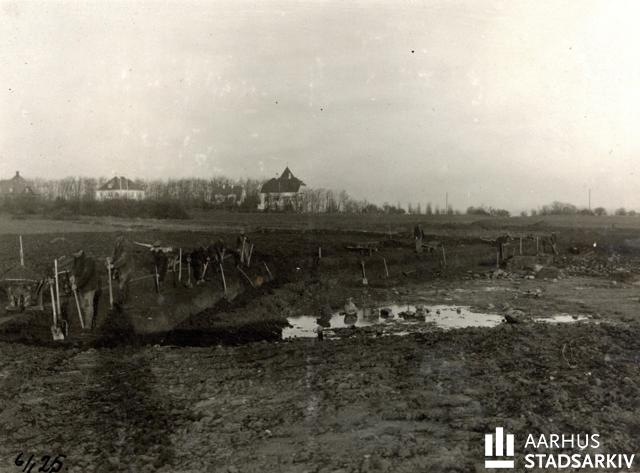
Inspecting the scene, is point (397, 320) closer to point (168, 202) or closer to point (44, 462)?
point (44, 462)

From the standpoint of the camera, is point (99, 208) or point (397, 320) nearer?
point (397, 320)

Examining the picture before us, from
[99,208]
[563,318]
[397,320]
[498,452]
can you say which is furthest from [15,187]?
[498,452]

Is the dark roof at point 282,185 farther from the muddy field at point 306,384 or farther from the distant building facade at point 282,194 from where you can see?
the muddy field at point 306,384

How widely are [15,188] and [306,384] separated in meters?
45.3

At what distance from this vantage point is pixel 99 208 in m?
44.3

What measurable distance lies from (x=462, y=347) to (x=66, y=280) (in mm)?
8285

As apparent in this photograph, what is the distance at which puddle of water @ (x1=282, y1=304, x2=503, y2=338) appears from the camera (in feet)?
43.3

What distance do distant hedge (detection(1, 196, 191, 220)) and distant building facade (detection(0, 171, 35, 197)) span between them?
5.14 ft

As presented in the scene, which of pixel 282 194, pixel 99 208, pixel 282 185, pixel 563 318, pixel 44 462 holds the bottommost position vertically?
pixel 563 318

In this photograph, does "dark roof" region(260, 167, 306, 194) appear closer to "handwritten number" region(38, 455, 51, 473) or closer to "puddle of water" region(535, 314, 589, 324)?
"puddle of water" region(535, 314, 589, 324)

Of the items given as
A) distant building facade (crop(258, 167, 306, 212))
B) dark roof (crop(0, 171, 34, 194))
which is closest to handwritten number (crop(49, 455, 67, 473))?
dark roof (crop(0, 171, 34, 194))

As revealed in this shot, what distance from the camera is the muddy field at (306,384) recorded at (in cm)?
574

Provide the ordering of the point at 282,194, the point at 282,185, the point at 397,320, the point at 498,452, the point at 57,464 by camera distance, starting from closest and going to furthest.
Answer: the point at 57,464 < the point at 498,452 < the point at 397,320 < the point at 282,194 < the point at 282,185

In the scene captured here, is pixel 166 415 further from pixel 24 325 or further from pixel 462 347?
pixel 24 325
